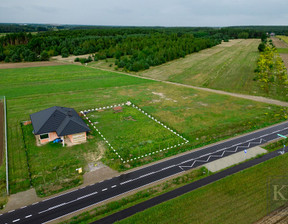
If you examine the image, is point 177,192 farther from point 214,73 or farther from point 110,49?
point 110,49

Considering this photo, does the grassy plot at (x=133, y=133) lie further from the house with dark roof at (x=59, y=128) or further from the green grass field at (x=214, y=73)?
the green grass field at (x=214, y=73)

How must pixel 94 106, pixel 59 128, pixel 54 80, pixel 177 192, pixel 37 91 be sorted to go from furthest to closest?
pixel 54 80
pixel 37 91
pixel 94 106
pixel 59 128
pixel 177 192

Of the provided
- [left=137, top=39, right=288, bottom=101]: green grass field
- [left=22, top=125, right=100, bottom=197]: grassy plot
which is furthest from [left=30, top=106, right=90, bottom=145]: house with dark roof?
[left=137, top=39, right=288, bottom=101]: green grass field

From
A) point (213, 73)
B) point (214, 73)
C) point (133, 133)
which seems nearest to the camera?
point (133, 133)

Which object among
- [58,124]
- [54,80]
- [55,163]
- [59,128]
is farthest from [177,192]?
[54,80]

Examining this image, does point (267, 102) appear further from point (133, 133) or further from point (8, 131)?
point (8, 131)
